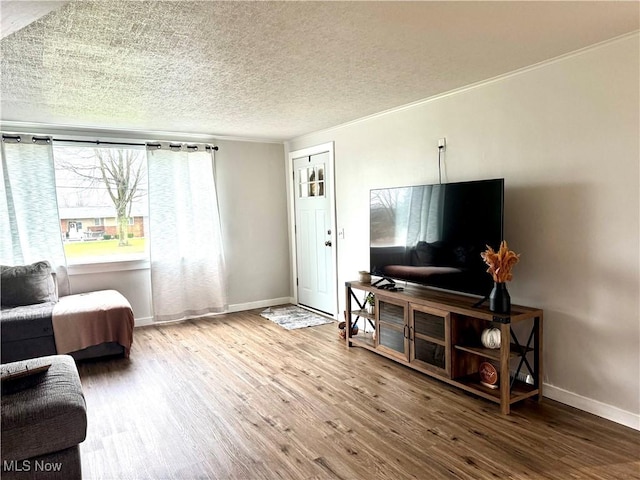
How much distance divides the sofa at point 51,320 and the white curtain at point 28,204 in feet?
0.98

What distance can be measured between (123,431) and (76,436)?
82 cm

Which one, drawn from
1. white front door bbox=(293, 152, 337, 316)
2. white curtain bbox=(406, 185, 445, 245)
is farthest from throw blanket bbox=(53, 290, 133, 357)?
white curtain bbox=(406, 185, 445, 245)

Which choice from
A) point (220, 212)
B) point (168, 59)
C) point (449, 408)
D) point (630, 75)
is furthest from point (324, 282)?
point (630, 75)

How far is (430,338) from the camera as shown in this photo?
323 cm

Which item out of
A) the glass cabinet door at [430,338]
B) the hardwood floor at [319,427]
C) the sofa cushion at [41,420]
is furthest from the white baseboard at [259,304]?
the sofa cushion at [41,420]

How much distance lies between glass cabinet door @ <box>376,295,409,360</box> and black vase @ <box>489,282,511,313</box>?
2.68 feet

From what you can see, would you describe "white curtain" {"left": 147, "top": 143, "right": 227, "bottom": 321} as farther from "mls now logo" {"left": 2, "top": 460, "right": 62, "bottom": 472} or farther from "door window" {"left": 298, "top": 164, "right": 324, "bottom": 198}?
"mls now logo" {"left": 2, "top": 460, "right": 62, "bottom": 472}

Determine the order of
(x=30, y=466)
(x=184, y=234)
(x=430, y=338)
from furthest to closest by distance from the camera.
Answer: (x=184, y=234), (x=430, y=338), (x=30, y=466)

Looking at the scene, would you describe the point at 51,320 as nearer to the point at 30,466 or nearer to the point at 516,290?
the point at 30,466

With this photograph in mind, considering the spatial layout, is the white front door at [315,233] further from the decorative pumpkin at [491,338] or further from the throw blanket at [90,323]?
the decorative pumpkin at [491,338]

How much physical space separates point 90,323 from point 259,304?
2.45 m

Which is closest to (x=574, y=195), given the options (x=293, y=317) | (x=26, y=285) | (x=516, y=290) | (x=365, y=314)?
(x=516, y=290)

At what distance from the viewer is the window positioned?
189 inches

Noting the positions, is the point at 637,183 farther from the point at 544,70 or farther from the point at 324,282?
the point at 324,282
